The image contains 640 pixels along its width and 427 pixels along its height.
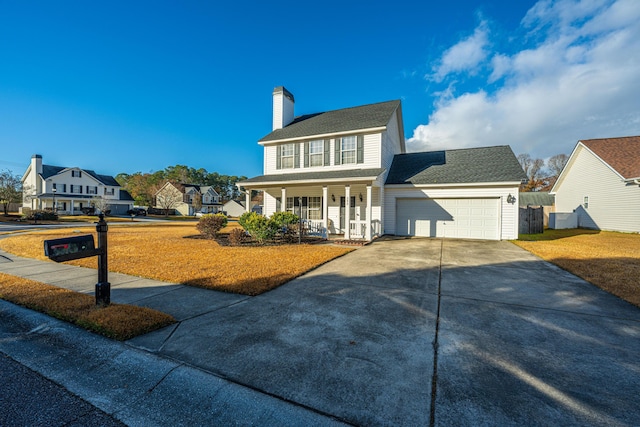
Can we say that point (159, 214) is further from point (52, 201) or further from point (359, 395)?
point (359, 395)

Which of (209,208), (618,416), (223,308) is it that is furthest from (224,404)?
(209,208)

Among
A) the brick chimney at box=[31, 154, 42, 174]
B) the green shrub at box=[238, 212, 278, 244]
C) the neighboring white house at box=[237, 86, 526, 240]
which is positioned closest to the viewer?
the green shrub at box=[238, 212, 278, 244]

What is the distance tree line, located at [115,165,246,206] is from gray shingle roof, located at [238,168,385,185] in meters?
48.9

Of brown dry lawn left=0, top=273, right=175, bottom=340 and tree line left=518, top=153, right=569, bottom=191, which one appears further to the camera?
tree line left=518, top=153, right=569, bottom=191

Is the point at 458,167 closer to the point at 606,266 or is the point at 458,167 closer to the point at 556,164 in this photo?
the point at 606,266

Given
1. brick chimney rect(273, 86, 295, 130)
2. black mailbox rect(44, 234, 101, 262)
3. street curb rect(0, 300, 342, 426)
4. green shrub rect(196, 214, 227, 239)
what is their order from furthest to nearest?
brick chimney rect(273, 86, 295, 130), green shrub rect(196, 214, 227, 239), black mailbox rect(44, 234, 101, 262), street curb rect(0, 300, 342, 426)

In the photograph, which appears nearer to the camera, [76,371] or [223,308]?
[76,371]

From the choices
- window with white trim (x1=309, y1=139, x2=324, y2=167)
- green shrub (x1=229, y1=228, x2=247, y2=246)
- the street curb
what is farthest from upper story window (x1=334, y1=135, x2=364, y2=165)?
the street curb

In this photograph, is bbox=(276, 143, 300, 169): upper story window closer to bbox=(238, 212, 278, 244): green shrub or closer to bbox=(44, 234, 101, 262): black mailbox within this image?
bbox=(238, 212, 278, 244): green shrub

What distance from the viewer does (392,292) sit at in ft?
16.5

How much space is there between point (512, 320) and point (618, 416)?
1.85 meters

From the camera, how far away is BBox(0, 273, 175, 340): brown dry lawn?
3400mm

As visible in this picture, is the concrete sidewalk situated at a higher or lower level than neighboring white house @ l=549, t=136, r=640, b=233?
lower

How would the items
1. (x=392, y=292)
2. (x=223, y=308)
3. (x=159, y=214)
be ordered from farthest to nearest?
(x=159, y=214) → (x=392, y=292) → (x=223, y=308)
